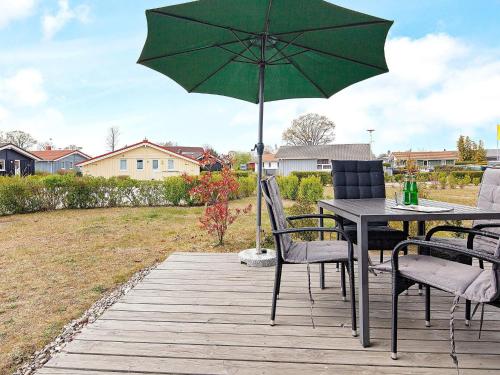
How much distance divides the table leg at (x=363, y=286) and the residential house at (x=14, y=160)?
25.3 m

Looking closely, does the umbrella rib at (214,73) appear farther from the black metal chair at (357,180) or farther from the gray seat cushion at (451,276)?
the gray seat cushion at (451,276)

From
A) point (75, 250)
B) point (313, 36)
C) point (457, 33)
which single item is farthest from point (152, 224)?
point (457, 33)

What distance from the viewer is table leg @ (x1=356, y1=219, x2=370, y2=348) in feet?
5.84

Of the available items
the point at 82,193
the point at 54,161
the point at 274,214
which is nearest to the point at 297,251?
the point at 274,214

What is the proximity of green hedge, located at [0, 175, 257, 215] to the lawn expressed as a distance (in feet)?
2.41

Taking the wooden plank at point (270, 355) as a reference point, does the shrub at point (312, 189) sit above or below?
above

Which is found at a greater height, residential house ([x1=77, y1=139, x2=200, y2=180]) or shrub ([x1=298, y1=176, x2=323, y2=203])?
residential house ([x1=77, y1=139, x2=200, y2=180])

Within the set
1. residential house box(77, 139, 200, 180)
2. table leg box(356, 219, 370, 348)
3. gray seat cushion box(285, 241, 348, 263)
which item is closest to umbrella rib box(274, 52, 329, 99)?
gray seat cushion box(285, 241, 348, 263)

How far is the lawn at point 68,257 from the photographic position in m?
2.46

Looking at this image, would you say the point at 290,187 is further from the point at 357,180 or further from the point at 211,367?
the point at 211,367

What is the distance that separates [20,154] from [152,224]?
22.7m

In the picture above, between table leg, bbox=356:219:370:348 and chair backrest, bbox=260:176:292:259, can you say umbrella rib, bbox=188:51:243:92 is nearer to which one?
chair backrest, bbox=260:176:292:259

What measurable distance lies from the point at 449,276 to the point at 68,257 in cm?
468

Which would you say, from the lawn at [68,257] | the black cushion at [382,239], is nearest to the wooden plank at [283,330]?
the lawn at [68,257]
